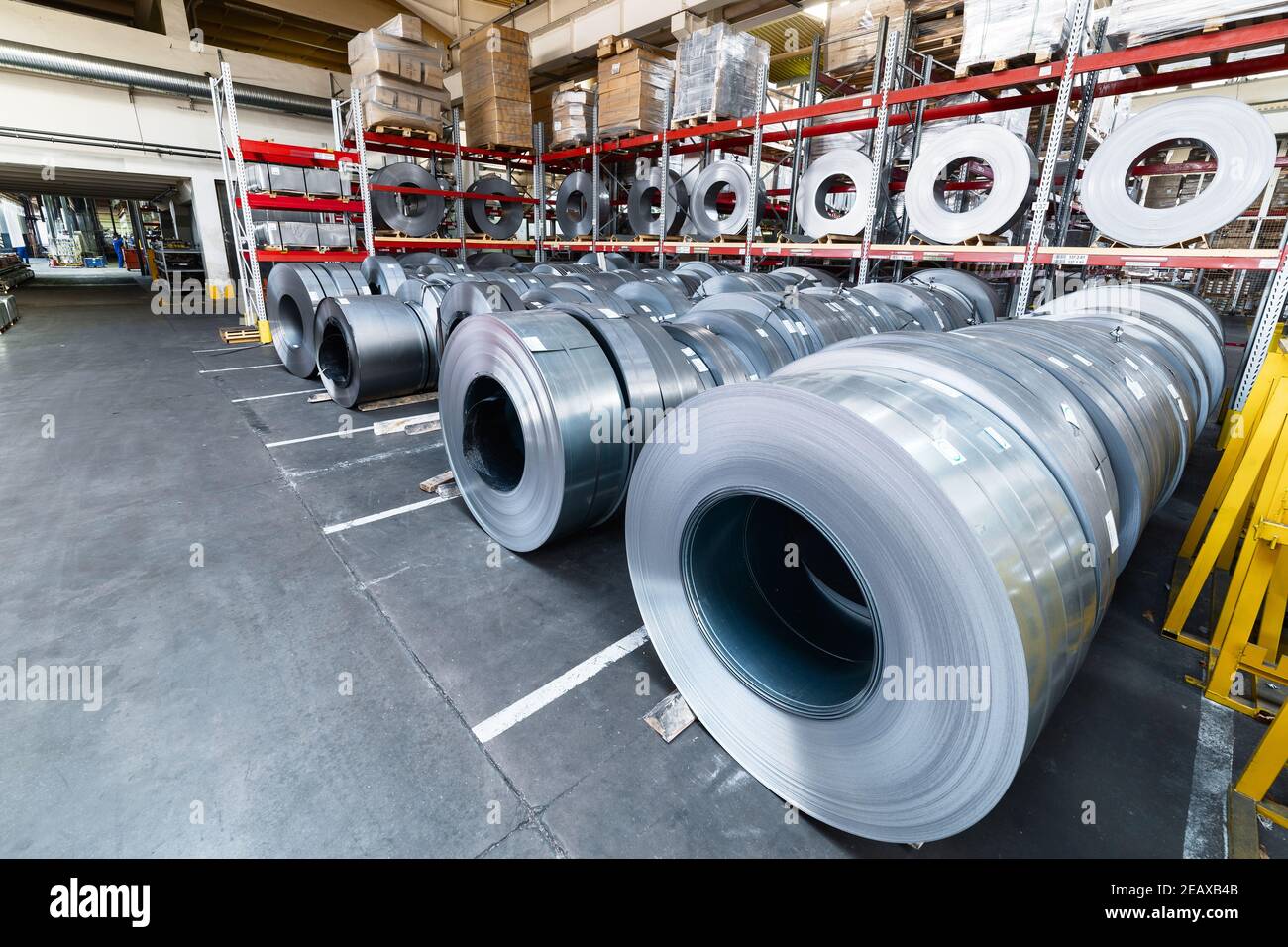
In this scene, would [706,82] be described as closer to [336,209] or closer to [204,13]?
[336,209]

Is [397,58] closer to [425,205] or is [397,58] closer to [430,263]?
[425,205]

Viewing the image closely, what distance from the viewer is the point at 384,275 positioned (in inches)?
267

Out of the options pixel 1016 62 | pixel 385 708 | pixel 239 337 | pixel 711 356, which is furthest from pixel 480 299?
pixel 239 337

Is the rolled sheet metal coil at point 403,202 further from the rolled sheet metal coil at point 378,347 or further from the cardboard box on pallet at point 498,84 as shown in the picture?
the rolled sheet metal coil at point 378,347

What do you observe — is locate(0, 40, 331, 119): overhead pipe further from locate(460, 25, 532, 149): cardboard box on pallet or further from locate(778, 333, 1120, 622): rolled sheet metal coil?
locate(778, 333, 1120, 622): rolled sheet metal coil

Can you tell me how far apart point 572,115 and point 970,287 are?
285 inches

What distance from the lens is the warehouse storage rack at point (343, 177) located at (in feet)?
26.2

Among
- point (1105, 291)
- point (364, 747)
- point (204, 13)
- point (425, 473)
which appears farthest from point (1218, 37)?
point (204, 13)

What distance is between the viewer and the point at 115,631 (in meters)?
2.33

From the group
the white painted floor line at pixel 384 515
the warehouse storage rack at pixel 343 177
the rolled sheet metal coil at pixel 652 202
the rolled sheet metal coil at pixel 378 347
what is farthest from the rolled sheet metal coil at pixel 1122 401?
the warehouse storage rack at pixel 343 177

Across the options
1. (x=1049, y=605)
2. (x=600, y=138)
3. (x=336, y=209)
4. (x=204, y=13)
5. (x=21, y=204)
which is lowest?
(x=1049, y=605)

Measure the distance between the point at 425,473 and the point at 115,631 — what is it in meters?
1.87

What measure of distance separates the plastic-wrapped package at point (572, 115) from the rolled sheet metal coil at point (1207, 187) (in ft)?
25.6

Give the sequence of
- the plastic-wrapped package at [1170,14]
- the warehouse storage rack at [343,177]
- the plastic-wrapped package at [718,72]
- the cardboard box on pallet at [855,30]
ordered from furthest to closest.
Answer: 1. the warehouse storage rack at [343,177]
2. the plastic-wrapped package at [718,72]
3. the cardboard box on pallet at [855,30]
4. the plastic-wrapped package at [1170,14]
